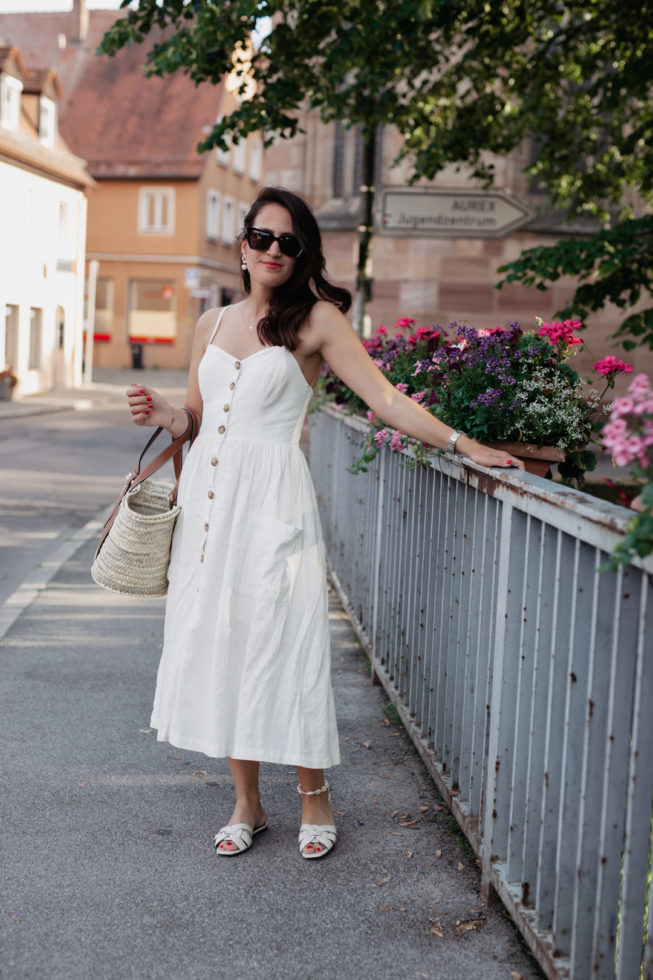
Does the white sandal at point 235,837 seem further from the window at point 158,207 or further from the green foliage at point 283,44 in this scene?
the window at point 158,207

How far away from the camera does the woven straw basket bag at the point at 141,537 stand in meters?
3.72

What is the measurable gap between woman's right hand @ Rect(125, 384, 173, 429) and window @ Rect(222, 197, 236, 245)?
150 feet

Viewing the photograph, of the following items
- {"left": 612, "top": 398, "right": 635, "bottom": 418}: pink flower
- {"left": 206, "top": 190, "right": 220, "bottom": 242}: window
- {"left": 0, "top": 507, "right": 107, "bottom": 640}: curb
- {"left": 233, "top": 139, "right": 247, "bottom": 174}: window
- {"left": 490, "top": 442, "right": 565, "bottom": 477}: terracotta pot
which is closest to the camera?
{"left": 612, "top": 398, "right": 635, "bottom": 418}: pink flower

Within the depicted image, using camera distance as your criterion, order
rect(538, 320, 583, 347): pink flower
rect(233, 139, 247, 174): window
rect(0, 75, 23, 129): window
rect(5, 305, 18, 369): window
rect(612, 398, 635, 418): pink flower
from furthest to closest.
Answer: rect(233, 139, 247, 174): window < rect(5, 305, 18, 369): window < rect(0, 75, 23, 129): window < rect(538, 320, 583, 347): pink flower < rect(612, 398, 635, 418): pink flower

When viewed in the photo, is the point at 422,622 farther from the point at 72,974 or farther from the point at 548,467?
the point at 72,974

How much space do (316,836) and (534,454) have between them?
4.44 ft

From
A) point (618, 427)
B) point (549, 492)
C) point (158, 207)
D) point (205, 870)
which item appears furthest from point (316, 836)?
point (158, 207)

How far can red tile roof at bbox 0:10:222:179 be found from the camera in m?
45.5

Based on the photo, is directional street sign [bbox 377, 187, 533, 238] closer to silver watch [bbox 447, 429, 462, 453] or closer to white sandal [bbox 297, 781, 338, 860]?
silver watch [bbox 447, 429, 462, 453]

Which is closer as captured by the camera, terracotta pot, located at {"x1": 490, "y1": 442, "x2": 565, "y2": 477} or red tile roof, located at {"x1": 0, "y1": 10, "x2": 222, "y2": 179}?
terracotta pot, located at {"x1": 490, "y1": 442, "x2": 565, "y2": 477}

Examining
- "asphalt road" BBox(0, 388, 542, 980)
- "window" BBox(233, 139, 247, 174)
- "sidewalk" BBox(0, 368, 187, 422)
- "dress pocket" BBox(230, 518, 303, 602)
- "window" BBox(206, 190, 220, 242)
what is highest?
"window" BBox(233, 139, 247, 174)

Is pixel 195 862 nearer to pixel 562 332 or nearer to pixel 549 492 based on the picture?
pixel 549 492

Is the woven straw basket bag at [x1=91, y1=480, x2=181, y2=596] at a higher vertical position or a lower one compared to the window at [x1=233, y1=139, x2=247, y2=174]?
lower

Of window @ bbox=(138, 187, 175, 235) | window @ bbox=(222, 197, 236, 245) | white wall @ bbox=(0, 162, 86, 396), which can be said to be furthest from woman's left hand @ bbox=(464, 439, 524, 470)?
window @ bbox=(222, 197, 236, 245)
